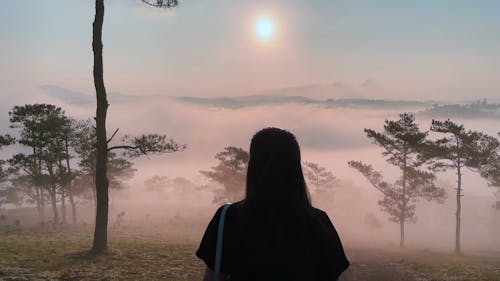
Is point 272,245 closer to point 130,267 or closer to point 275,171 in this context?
point 275,171

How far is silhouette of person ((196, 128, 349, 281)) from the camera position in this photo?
10.3 feet

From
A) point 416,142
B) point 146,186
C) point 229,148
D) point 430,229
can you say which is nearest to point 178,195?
point 146,186

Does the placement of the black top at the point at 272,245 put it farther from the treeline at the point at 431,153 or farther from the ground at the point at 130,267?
the treeline at the point at 431,153

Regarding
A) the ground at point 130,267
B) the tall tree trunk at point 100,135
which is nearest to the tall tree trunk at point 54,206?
the ground at point 130,267

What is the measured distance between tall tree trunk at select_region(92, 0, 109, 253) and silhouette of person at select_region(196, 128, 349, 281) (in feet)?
54.6

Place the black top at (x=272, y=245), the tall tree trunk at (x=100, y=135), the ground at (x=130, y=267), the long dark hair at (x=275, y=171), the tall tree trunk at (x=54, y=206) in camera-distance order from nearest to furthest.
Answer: the black top at (x=272, y=245)
the long dark hair at (x=275, y=171)
the ground at (x=130, y=267)
the tall tree trunk at (x=100, y=135)
the tall tree trunk at (x=54, y=206)

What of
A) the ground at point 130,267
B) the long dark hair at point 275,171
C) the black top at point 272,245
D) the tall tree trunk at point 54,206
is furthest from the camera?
the tall tree trunk at point 54,206

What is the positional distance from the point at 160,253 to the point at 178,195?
155699 mm

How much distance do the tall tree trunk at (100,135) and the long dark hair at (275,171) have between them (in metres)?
16.6

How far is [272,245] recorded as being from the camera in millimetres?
3170

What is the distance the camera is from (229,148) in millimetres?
60094

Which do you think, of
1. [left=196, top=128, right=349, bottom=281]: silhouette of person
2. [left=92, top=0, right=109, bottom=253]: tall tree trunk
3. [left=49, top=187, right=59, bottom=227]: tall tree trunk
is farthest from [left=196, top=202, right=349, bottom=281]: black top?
[left=49, top=187, right=59, bottom=227]: tall tree trunk

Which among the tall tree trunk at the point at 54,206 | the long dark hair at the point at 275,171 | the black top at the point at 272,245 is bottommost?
the tall tree trunk at the point at 54,206

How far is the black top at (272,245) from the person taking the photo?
3.14 meters
